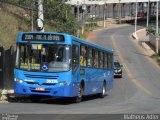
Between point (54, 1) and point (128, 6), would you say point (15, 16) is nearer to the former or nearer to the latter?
point (54, 1)

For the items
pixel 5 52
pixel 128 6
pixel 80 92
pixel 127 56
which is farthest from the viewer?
pixel 128 6

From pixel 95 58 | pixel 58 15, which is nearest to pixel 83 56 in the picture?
pixel 95 58

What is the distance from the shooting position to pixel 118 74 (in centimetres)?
4966

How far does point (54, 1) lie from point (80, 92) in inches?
746

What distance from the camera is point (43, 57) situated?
21.6 metres

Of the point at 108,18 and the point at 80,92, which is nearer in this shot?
the point at 80,92

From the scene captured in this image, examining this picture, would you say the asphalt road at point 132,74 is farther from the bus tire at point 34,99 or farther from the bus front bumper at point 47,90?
the bus front bumper at point 47,90

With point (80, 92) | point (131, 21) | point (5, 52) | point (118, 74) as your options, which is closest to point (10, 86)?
point (5, 52)

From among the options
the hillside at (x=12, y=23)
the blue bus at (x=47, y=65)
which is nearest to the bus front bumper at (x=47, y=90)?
the blue bus at (x=47, y=65)

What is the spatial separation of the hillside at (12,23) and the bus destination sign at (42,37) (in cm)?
1365

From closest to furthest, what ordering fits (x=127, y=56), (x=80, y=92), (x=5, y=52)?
(x=80, y=92) < (x=5, y=52) < (x=127, y=56)

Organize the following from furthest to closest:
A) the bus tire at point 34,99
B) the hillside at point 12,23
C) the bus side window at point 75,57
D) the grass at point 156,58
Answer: the grass at point 156,58 < the hillside at point 12,23 < the bus tire at point 34,99 < the bus side window at point 75,57

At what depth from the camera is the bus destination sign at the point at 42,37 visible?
21.8m

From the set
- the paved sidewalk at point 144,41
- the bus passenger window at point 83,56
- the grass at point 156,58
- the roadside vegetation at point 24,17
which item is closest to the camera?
the bus passenger window at point 83,56
